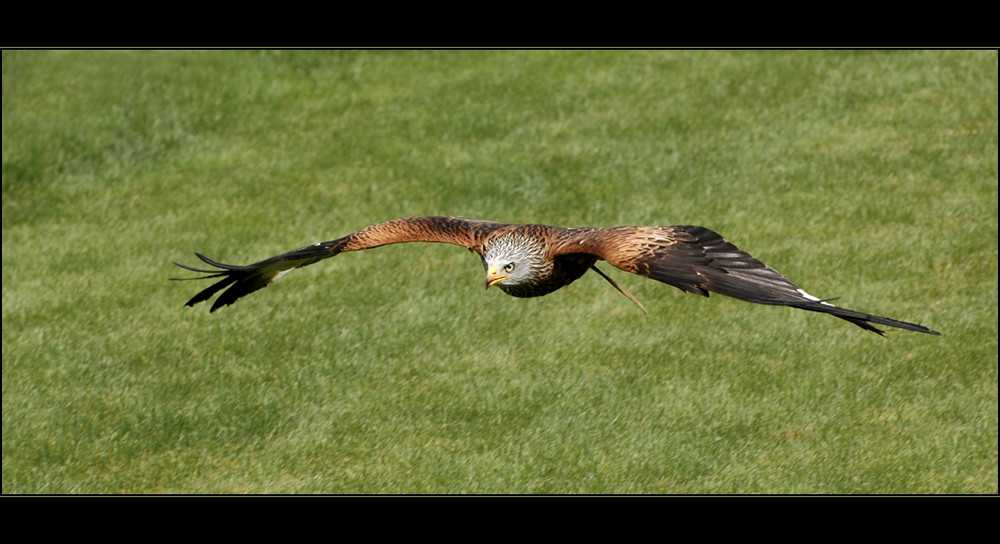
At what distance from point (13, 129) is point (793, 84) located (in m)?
13.9

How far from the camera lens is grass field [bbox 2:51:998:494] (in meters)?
13.3

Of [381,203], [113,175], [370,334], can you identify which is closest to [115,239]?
[113,175]

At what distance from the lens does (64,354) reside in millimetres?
15703

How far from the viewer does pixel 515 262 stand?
9.34 m

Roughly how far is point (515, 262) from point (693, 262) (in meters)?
1.54

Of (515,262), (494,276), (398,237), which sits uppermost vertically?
(398,237)

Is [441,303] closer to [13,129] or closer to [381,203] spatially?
[381,203]

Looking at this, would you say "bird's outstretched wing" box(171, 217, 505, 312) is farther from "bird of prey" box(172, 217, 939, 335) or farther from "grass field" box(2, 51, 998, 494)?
"grass field" box(2, 51, 998, 494)

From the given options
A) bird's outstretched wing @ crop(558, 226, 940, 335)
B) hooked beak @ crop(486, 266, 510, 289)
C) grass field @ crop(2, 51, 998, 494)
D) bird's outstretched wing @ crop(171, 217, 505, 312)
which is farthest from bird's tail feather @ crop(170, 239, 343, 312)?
grass field @ crop(2, 51, 998, 494)

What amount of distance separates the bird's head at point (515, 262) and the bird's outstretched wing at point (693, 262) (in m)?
0.23

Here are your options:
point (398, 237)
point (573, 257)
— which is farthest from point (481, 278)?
point (573, 257)

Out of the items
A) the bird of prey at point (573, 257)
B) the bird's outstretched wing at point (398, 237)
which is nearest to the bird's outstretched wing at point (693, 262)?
the bird of prey at point (573, 257)

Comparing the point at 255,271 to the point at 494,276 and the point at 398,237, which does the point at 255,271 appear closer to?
the point at 398,237

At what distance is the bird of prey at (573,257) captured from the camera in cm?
800
